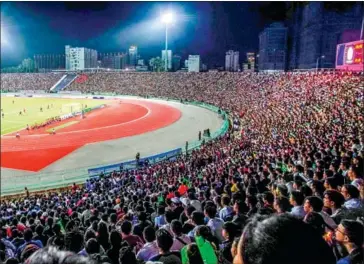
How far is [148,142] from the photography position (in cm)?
3375

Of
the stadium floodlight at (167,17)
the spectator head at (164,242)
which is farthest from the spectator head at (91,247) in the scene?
the stadium floodlight at (167,17)

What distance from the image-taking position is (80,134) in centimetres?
3831

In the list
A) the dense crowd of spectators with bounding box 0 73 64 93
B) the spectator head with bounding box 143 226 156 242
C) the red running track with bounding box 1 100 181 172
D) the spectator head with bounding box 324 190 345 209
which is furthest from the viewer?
the dense crowd of spectators with bounding box 0 73 64 93

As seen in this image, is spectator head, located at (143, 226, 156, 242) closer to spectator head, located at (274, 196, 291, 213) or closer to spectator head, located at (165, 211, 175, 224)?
spectator head, located at (165, 211, 175, 224)

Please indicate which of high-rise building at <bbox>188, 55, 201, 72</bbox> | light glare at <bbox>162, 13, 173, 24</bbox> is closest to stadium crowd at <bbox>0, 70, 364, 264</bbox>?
light glare at <bbox>162, 13, 173, 24</bbox>

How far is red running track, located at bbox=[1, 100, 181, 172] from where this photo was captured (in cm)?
2869

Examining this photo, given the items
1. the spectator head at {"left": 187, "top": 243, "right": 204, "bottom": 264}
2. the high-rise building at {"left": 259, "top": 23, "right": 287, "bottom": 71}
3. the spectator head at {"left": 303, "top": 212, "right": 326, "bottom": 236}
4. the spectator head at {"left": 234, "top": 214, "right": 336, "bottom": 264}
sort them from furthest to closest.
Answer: the high-rise building at {"left": 259, "top": 23, "right": 287, "bottom": 71}
the spectator head at {"left": 303, "top": 212, "right": 326, "bottom": 236}
the spectator head at {"left": 187, "top": 243, "right": 204, "bottom": 264}
the spectator head at {"left": 234, "top": 214, "right": 336, "bottom": 264}

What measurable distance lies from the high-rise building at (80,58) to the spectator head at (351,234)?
138233mm

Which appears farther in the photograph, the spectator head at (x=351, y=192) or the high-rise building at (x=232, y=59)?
the high-rise building at (x=232, y=59)

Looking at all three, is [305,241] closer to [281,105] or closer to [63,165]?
[63,165]

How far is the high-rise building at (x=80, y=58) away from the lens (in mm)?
134000

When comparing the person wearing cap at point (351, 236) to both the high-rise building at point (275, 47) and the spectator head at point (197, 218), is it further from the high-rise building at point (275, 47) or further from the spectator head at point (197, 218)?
the high-rise building at point (275, 47)

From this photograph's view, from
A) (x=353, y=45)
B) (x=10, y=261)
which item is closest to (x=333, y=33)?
(x=353, y=45)

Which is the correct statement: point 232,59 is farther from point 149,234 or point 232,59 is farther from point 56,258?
point 56,258
